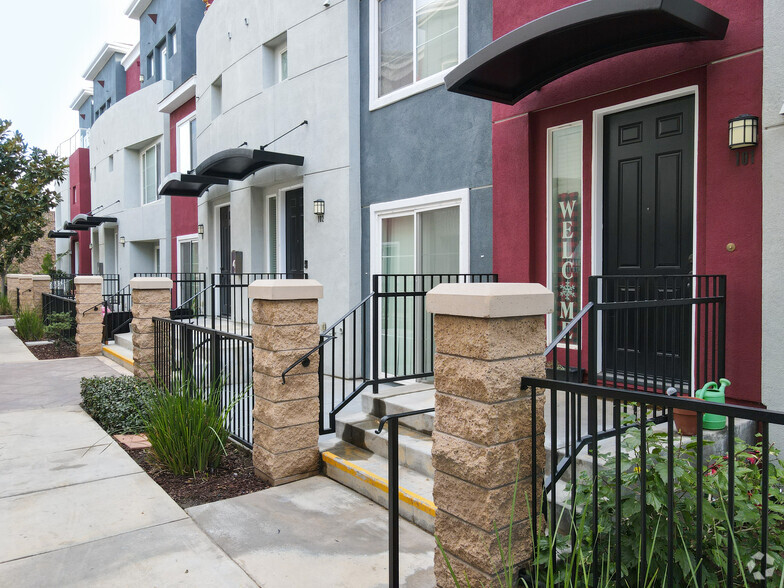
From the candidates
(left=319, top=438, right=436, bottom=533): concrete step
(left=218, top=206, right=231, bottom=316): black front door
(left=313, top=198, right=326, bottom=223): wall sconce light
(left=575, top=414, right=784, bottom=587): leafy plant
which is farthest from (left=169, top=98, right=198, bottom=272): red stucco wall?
(left=575, top=414, right=784, bottom=587): leafy plant

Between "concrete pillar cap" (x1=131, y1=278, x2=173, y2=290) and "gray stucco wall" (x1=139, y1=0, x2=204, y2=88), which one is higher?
"gray stucco wall" (x1=139, y1=0, x2=204, y2=88)

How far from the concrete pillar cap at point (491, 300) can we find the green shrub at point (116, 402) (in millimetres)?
4332

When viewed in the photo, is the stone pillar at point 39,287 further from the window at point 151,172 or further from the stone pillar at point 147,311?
the stone pillar at point 147,311

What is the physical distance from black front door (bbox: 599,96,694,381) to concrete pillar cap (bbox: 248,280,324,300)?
2366 millimetres

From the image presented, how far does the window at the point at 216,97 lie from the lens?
1259cm

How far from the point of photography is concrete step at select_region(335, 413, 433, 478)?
449 cm

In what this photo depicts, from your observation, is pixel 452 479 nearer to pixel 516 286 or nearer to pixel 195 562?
pixel 516 286

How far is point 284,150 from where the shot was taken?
974 centimetres

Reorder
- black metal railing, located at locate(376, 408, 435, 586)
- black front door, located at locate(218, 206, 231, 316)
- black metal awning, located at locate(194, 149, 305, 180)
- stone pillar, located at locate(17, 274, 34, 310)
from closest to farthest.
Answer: black metal railing, located at locate(376, 408, 435, 586), black metal awning, located at locate(194, 149, 305, 180), black front door, located at locate(218, 206, 231, 316), stone pillar, located at locate(17, 274, 34, 310)

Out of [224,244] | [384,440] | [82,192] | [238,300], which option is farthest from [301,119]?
[82,192]

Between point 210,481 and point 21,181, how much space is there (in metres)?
11.9

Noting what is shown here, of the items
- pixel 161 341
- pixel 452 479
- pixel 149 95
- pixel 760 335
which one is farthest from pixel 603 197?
pixel 149 95

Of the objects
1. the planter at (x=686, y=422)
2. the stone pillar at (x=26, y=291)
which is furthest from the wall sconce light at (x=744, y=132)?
the stone pillar at (x=26, y=291)

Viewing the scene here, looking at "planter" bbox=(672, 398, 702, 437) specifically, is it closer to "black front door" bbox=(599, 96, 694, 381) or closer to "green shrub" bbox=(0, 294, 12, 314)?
"black front door" bbox=(599, 96, 694, 381)
